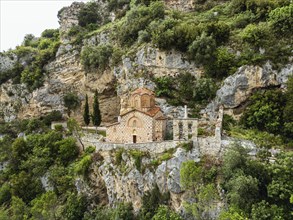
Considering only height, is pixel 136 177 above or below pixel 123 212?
above

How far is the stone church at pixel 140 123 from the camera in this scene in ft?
97.5

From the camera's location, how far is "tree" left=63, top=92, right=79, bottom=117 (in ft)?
142

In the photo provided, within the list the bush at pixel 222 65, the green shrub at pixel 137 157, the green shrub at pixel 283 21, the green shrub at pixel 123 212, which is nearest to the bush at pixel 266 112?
the bush at pixel 222 65

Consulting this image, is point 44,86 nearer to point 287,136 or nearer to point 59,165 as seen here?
point 59,165

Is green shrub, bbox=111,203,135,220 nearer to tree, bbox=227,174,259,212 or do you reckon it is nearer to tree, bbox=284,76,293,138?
tree, bbox=227,174,259,212

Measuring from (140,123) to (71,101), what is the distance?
17.3 meters

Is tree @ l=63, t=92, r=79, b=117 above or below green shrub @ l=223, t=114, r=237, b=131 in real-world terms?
above

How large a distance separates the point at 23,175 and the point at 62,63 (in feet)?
64.4

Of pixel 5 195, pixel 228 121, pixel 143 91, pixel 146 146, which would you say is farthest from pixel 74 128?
pixel 228 121

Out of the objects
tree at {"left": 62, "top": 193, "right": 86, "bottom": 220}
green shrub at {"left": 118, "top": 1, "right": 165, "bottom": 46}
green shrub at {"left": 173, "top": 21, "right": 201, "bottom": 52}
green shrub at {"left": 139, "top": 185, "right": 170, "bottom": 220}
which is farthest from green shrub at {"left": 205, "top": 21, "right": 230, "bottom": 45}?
tree at {"left": 62, "top": 193, "right": 86, "bottom": 220}

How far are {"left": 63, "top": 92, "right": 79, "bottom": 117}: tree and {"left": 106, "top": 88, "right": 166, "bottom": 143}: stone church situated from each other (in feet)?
45.9

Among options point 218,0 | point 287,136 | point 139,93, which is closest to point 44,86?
point 139,93

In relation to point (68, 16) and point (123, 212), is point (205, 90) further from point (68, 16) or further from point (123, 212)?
point (68, 16)

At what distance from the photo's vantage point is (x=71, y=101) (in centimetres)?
Result: 4338
